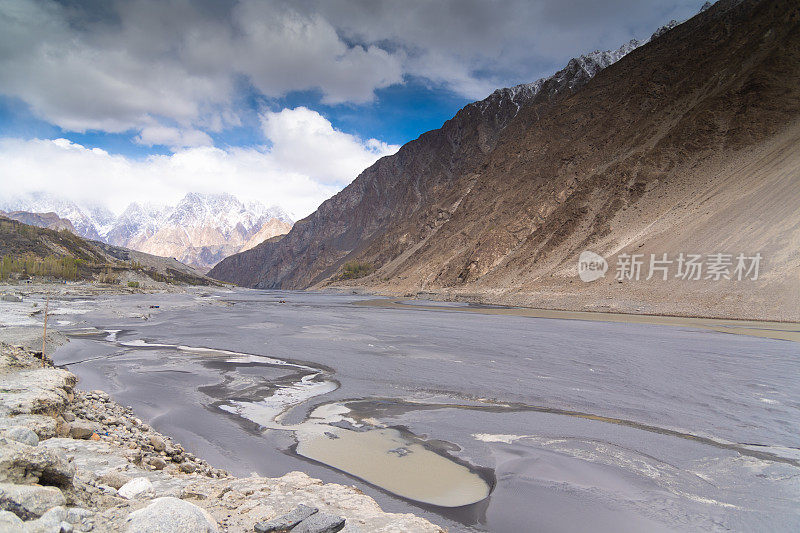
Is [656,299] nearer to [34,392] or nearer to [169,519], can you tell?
[34,392]

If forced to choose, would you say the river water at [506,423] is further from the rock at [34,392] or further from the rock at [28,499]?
the rock at [28,499]

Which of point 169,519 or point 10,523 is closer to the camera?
point 10,523

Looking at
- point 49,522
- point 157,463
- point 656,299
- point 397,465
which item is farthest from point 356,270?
point 49,522

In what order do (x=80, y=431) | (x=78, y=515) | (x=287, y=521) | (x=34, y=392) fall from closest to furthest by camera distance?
(x=78, y=515), (x=287, y=521), (x=80, y=431), (x=34, y=392)

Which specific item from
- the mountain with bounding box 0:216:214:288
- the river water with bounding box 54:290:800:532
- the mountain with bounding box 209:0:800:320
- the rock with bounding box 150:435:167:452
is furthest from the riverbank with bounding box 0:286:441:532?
the mountain with bounding box 0:216:214:288

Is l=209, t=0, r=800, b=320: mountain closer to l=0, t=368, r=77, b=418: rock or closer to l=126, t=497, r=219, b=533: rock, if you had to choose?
l=126, t=497, r=219, b=533: rock
